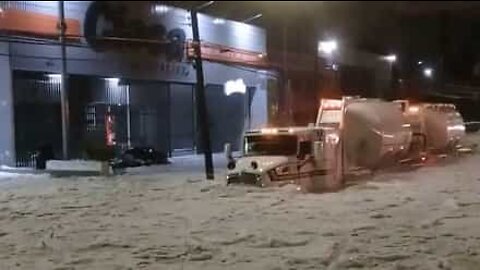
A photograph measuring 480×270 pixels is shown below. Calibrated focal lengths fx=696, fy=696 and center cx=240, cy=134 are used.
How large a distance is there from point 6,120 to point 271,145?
7.93 metres

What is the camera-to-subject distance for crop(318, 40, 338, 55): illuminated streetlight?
5.84 feet

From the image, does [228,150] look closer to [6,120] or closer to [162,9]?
[6,120]

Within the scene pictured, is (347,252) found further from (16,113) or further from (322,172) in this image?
(16,113)

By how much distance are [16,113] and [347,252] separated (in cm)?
1241

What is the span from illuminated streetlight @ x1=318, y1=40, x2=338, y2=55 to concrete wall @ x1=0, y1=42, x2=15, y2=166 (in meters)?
15.7

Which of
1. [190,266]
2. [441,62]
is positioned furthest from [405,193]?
[441,62]

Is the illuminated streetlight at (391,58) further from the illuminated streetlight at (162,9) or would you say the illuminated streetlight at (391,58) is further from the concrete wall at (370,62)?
the illuminated streetlight at (162,9)

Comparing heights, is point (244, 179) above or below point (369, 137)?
below

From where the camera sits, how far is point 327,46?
1882 millimetres

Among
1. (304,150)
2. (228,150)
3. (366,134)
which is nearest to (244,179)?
(228,150)

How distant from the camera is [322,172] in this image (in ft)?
38.6

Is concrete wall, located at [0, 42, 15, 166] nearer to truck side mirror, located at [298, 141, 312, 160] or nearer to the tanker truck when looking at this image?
the tanker truck

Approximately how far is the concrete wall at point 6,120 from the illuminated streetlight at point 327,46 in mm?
15669

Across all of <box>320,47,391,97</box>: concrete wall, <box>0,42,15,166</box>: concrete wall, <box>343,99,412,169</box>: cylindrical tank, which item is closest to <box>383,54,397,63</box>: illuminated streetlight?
<box>320,47,391,97</box>: concrete wall
